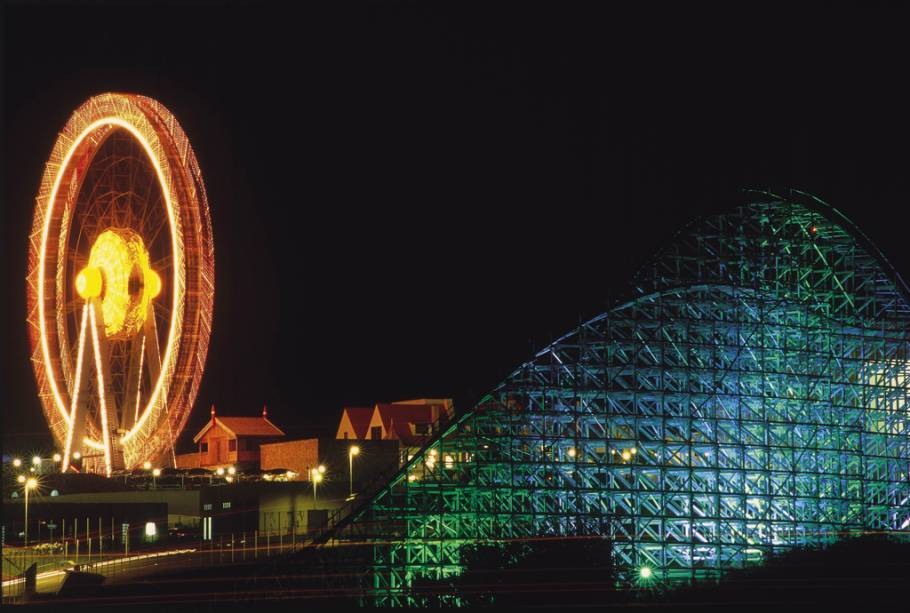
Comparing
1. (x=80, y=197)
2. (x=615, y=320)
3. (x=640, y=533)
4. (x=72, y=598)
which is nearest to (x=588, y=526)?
(x=640, y=533)

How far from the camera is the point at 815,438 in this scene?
43.1m

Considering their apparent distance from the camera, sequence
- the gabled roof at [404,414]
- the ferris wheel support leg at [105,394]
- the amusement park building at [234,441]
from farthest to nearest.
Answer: the amusement park building at [234,441] → the gabled roof at [404,414] → the ferris wheel support leg at [105,394]

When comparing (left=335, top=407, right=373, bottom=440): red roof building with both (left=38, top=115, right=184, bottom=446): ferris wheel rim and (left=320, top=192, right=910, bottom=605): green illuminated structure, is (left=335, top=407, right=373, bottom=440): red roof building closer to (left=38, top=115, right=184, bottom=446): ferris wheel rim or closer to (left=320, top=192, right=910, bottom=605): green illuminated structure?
(left=38, top=115, right=184, bottom=446): ferris wheel rim

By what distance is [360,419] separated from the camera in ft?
219

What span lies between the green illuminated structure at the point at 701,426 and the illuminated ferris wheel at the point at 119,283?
474 inches

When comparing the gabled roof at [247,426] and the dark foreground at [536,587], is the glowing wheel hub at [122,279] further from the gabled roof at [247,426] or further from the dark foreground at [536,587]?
the gabled roof at [247,426]

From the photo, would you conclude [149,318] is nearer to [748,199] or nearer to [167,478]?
[167,478]

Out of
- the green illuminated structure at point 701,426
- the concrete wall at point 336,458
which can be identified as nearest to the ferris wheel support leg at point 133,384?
the concrete wall at point 336,458

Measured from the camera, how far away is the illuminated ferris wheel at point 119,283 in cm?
4872

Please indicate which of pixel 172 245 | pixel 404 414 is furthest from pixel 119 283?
pixel 404 414

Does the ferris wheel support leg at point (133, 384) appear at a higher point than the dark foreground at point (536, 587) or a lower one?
higher

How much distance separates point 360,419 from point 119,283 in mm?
17992

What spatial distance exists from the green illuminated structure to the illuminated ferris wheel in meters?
12.0

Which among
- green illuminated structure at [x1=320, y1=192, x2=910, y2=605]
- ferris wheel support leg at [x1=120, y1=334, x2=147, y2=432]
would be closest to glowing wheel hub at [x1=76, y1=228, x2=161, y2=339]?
ferris wheel support leg at [x1=120, y1=334, x2=147, y2=432]
